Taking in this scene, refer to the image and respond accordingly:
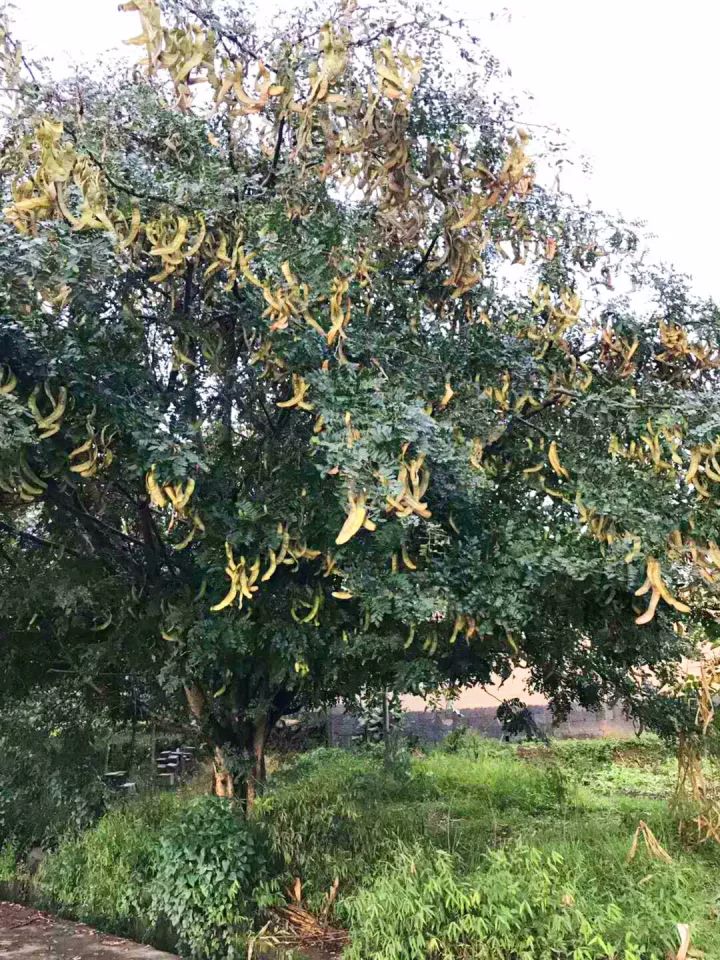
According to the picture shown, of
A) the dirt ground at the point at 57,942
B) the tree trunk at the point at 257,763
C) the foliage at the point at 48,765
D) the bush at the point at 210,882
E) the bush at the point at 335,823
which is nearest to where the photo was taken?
the bush at the point at 210,882

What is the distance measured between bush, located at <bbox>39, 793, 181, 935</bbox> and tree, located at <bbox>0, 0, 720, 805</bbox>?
1149mm

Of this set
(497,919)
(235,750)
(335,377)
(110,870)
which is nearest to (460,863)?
(497,919)

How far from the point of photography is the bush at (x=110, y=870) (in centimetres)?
509

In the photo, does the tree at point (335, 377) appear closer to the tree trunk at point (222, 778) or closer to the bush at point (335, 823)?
the tree trunk at point (222, 778)

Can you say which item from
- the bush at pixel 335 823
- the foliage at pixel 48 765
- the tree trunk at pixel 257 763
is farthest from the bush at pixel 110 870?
the bush at pixel 335 823

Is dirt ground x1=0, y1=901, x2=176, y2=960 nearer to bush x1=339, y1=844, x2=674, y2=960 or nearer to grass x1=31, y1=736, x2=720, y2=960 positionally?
grass x1=31, y1=736, x2=720, y2=960

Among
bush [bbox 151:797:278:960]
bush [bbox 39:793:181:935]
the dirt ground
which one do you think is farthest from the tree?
the dirt ground

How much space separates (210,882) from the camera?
4641 mm

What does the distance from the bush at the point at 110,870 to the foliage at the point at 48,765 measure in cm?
37

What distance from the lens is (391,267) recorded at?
464cm

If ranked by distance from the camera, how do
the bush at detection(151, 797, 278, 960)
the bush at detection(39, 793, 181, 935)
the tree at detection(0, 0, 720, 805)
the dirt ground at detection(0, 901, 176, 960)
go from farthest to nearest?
the bush at detection(39, 793, 181, 935), the dirt ground at detection(0, 901, 176, 960), the bush at detection(151, 797, 278, 960), the tree at detection(0, 0, 720, 805)

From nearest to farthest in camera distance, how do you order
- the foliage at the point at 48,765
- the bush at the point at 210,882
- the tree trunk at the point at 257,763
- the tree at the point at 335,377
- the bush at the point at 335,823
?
the tree at the point at 335,377 < the bush at the point at 210,882 < the bush at the point at 335,823 < the tree trunk at the point at 257,763 < the foliage at the point at 48,765

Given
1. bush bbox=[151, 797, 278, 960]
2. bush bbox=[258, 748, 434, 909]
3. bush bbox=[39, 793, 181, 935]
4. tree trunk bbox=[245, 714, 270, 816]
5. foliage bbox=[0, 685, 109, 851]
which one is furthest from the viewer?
foliage bbox=[0, 685, 109, 851]

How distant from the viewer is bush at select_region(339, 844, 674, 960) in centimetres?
358
